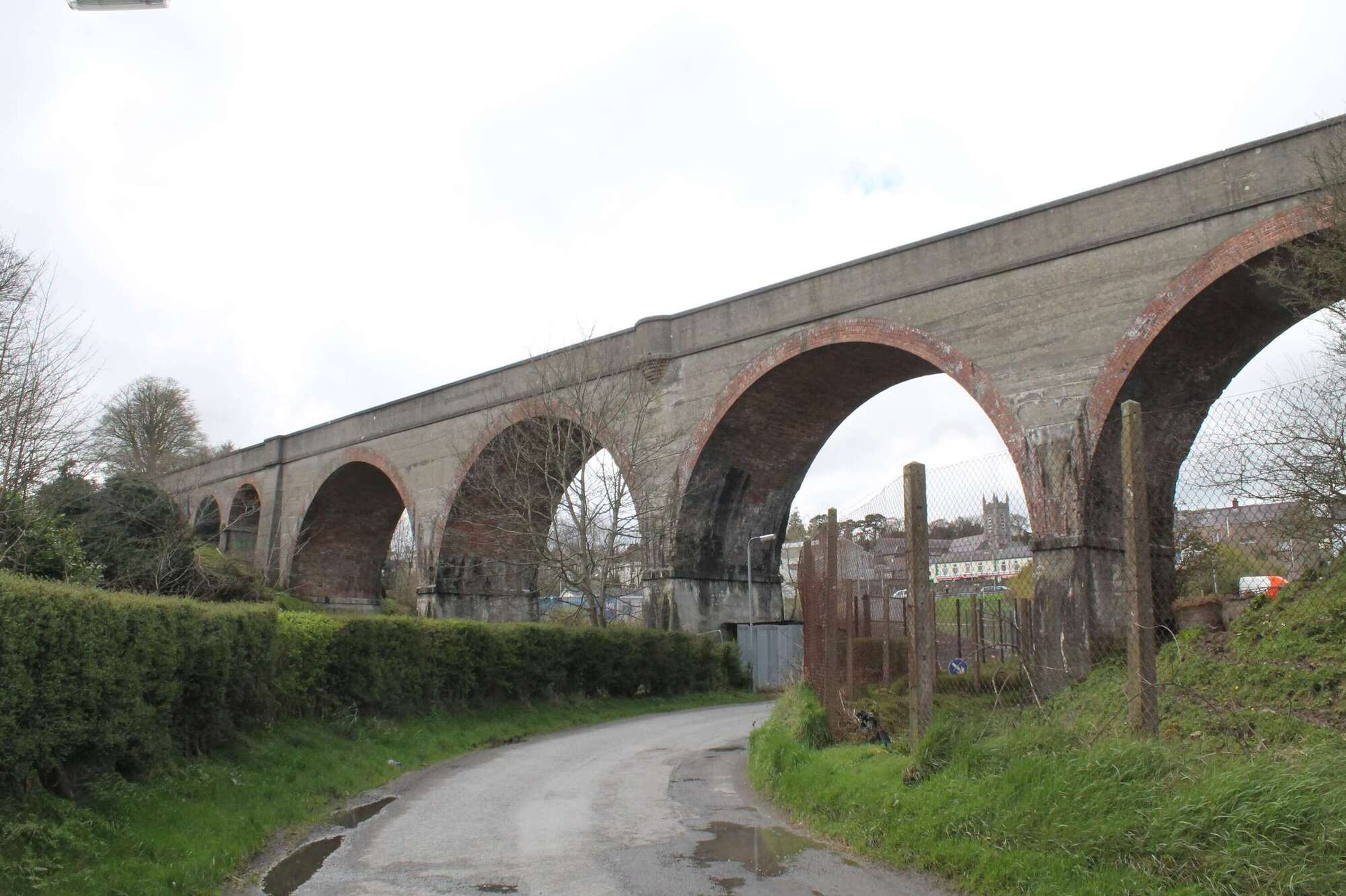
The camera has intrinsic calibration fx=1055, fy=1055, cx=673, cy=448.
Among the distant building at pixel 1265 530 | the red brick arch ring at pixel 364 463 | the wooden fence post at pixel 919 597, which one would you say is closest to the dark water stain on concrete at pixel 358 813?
the wooden fence post at pixel 919 597

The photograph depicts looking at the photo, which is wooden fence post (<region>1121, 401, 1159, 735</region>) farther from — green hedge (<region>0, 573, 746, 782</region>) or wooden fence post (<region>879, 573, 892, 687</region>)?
green hedge (<region>0, 573, 746, 782</region>)

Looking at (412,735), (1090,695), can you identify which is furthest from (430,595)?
(1090,695)

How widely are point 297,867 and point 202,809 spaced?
1.01 m

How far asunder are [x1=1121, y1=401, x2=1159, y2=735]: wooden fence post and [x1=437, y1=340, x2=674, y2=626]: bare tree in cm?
1511

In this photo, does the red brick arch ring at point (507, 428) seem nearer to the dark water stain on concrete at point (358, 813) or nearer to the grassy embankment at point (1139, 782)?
the dark water stain on concrete at point (358, 813)

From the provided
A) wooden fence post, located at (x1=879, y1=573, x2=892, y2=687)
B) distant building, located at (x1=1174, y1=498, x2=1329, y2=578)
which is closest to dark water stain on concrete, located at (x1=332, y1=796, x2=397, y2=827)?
wooden fence post, located at (x1=879, y1=573, x2=892, y2=687)

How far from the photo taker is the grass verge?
206 inches

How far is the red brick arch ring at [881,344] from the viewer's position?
48.0 ft

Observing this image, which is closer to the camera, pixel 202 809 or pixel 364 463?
pixel 202 809

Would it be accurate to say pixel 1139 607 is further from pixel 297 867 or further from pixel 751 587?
pixel 751 587

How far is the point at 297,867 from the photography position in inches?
247

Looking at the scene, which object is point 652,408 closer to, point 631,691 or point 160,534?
point 631,691

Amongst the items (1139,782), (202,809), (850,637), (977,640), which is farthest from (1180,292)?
(202,809)

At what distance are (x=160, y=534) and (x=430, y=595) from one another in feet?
29.9
